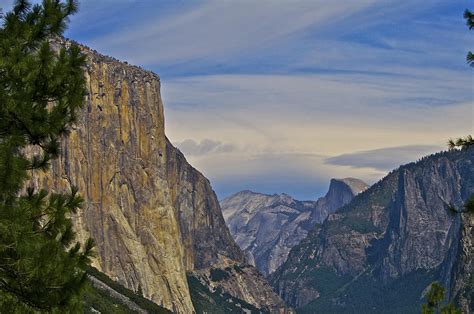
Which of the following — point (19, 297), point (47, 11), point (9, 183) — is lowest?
point (19, 297)

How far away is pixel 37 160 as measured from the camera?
35.3m

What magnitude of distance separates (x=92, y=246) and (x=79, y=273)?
1924 mm

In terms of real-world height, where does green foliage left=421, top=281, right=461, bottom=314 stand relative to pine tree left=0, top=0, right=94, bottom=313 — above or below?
below

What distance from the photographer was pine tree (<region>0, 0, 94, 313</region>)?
31062 mm

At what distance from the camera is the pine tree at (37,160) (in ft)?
102

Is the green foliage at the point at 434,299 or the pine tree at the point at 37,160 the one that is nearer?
the pine tree at the point at 37,160

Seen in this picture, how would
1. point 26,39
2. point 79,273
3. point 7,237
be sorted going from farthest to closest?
point 26,39, point 79,273, point 7,237

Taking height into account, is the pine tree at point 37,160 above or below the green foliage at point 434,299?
above

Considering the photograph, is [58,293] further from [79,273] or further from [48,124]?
[48,124]

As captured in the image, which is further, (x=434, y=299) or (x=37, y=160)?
(x=434, y=299)

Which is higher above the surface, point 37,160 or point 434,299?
point 37,160

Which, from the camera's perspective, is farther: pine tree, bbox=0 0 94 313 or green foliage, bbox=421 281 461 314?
green foliage, bbox=421 281 461 314

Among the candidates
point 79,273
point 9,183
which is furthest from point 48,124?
point 79,273

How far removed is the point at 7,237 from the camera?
101 feet
